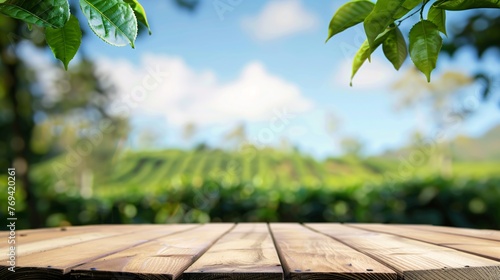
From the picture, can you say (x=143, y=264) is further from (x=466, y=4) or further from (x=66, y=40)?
(x=466, y=4)

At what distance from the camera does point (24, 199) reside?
3.91 metres

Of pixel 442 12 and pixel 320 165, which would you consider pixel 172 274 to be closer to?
pixel 442 12

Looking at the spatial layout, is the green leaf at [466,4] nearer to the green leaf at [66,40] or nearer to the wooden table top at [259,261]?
the wooden table top at [259,261]

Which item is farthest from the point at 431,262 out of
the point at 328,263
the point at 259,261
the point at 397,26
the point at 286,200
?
the point at 286,200

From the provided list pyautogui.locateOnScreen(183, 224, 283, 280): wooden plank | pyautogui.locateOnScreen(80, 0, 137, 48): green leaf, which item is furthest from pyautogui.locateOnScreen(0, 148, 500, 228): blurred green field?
pyautogui.locateOnScreen(80, 0, 137, 48): green leaf

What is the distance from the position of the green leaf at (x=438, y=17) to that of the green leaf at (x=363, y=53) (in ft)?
0.26

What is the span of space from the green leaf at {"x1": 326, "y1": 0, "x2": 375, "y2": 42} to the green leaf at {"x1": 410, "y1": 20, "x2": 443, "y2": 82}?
9 cm

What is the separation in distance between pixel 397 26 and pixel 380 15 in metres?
0.12

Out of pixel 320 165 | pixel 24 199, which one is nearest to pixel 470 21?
pixel 24 199

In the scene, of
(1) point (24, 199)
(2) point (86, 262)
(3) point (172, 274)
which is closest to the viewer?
(3) point (172, 274)

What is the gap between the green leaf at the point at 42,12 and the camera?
2.05ft

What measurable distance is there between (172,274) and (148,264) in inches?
4.0

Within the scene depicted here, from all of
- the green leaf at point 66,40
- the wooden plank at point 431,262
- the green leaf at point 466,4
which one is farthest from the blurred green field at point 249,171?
the green leaf at point 66,40

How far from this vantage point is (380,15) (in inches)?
27.2
